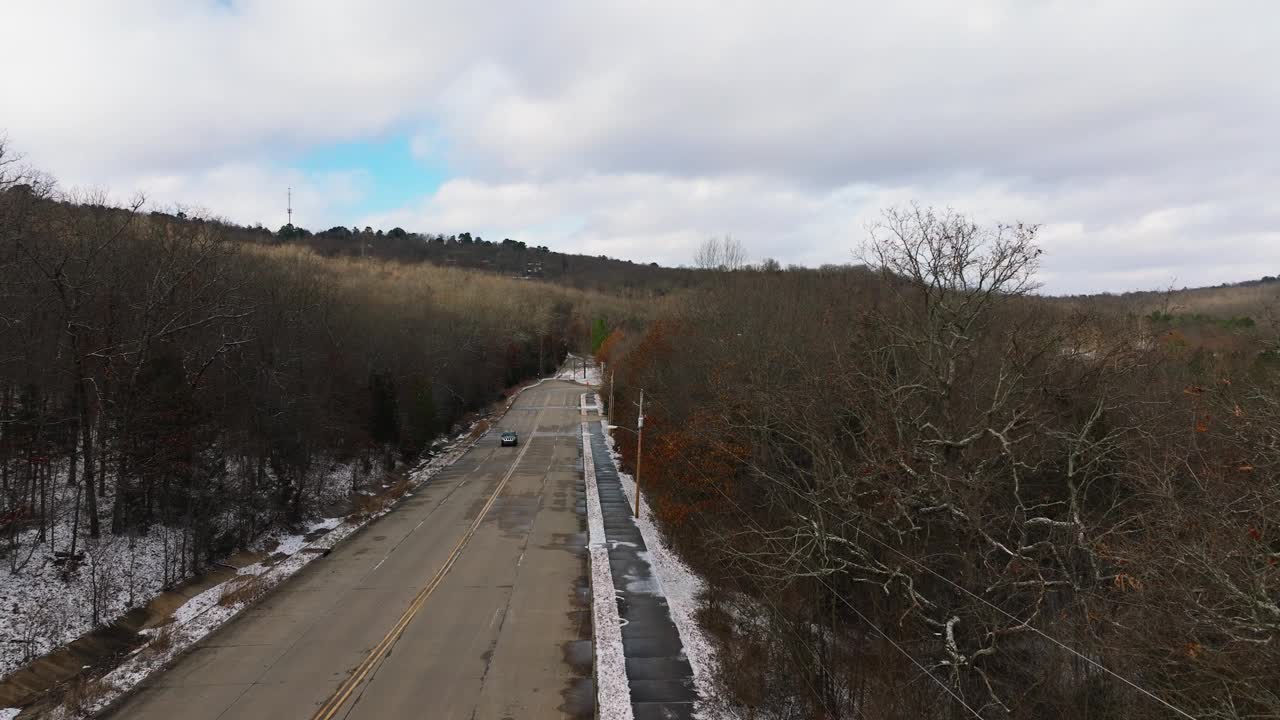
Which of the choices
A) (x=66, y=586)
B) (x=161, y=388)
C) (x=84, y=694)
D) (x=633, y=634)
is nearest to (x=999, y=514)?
(x=633, y=634)

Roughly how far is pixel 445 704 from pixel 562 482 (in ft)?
88.6

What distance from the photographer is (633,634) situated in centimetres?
1841

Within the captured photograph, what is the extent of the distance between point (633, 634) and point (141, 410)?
17.7 metres

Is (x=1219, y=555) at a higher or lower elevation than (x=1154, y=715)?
higher

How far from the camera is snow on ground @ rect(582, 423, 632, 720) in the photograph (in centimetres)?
1456

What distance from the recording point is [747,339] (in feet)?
94.9

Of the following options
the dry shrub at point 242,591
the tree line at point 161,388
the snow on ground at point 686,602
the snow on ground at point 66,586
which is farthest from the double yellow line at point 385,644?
the tree line at point 161,388

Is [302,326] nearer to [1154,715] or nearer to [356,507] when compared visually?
[356,507]

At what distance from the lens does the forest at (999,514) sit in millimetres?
8414

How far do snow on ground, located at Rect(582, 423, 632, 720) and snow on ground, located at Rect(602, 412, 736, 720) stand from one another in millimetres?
1650

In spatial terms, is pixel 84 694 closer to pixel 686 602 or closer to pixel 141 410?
pixel 141 410

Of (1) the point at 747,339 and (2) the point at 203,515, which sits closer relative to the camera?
(2) the point at 203,515

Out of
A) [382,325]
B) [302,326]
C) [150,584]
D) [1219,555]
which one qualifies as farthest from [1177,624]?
[382,325]

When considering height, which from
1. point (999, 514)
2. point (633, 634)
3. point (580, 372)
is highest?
point (999, 514)
